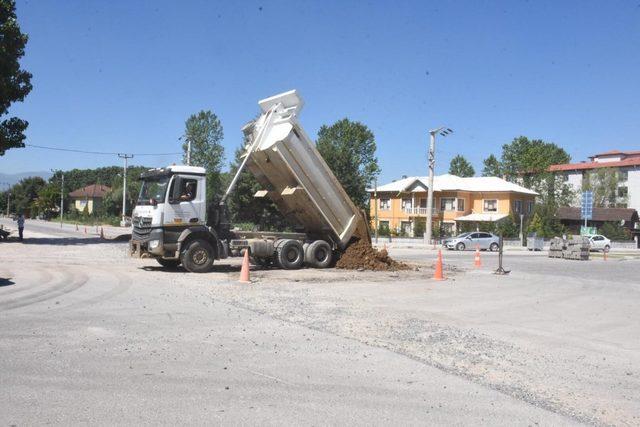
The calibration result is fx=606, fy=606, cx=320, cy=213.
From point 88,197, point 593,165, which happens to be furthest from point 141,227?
point 88,197

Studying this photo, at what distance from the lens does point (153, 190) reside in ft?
56.1

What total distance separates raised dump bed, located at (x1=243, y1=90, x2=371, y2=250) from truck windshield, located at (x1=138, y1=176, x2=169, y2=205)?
2750 millimetres

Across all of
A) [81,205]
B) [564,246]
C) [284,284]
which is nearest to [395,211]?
[564,246]

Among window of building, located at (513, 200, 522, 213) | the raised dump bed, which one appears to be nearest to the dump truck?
the raised dump bed

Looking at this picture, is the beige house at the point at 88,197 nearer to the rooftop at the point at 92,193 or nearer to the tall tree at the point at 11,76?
the rooftop at the point at 92,193

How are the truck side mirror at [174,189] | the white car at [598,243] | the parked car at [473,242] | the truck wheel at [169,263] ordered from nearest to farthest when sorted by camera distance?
the truck side mirror at [174,189] → the truck wheel at [169,263] → the parked car at [473,242] → the white car at [598,243]

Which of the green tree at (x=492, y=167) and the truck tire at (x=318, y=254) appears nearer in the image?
the truck tire at (x=318, y=254)

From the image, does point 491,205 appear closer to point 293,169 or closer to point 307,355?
point 293,169

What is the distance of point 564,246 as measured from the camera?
34.9 meters

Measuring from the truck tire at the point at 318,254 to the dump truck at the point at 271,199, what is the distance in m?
0.03

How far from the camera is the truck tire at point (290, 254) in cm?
1917

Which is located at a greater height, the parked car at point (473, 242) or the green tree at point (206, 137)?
the green tree at point (206, 137)

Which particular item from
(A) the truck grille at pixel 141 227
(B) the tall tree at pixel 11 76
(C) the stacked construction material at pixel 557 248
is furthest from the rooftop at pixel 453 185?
(A) the truck grille at pixel 141 227

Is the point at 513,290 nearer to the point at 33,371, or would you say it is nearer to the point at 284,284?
the point at 284,284
